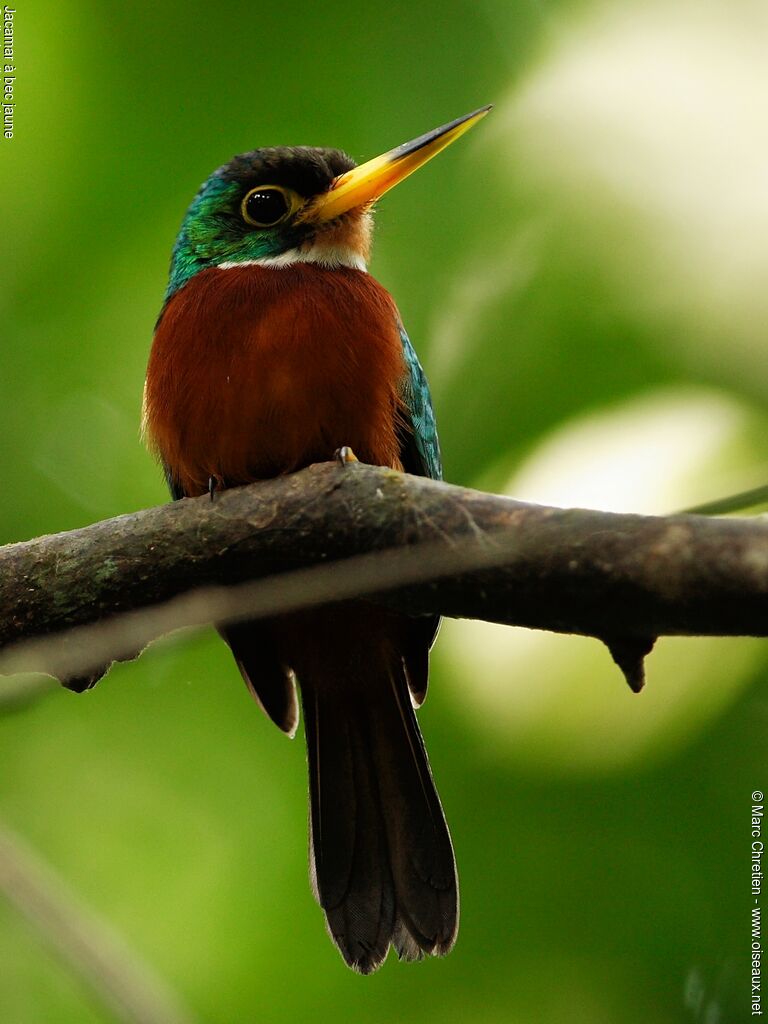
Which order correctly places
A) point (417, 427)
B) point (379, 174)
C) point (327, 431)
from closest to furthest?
point (327, 431) → point (417, 427) → point (379, 174)

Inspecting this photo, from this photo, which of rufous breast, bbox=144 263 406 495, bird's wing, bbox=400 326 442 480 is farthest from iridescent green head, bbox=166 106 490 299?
bird's wing, bbox=400 326 442 480

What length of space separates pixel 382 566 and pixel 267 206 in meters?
1.33

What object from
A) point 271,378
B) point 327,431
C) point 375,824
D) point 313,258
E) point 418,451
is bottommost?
point 375,824

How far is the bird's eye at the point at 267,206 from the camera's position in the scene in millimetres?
2799

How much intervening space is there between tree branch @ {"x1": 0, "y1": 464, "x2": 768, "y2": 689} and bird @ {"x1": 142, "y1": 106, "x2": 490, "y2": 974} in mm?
427

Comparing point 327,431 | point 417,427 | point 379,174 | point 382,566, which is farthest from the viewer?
point 379,174

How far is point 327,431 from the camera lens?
2.37m

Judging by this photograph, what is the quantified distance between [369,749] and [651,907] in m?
0.67

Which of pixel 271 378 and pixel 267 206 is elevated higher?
pixel 267 206

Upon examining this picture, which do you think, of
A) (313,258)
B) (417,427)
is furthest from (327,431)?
(313,258)

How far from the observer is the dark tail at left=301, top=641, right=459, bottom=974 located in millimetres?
2467

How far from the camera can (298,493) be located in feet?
6.04

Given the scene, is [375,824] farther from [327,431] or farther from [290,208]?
[290,208]

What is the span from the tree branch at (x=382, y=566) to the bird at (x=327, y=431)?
0.43 m
